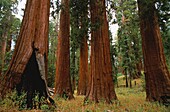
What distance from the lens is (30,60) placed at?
5.92m

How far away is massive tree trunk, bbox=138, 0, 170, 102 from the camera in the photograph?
7.92 m

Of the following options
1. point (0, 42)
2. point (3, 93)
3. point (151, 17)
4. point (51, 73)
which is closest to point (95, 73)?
point (151, 17)

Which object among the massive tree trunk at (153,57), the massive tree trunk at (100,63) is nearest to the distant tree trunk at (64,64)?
the massive tree trunk at (100,63)

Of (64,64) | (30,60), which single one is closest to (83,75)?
(64,64)

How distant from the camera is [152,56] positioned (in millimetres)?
8406

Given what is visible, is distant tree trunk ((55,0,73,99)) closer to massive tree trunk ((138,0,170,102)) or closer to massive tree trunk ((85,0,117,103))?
massive tree trunk ((85,0,117,103))

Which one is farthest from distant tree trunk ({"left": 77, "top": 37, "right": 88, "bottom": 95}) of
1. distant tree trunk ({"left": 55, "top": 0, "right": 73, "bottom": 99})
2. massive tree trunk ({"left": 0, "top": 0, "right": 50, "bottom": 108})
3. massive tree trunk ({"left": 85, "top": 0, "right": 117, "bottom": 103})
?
massive tree trunk ({"left": 0, "top": 0, "right": 50, "bottom": 108})

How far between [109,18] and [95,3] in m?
1.60

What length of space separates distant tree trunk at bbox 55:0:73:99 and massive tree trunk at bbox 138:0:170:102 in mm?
4690

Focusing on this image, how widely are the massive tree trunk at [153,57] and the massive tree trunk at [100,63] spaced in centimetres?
175

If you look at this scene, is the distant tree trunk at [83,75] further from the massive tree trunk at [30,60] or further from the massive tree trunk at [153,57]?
the massive tree trunk at [30,60]

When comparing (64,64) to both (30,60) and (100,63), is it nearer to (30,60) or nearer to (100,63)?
(100,63)

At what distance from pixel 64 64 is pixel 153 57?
5381mm

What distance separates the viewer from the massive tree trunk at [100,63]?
8406mm
